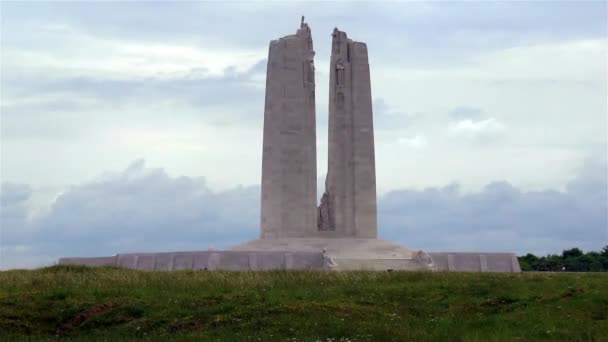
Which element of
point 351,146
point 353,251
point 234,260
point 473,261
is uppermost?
point 351,146

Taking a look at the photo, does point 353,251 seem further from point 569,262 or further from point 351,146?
point 569,262

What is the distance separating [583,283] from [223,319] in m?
9.67

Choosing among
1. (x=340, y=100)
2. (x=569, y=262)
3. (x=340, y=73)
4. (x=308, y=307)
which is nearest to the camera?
(x=308, y=307)

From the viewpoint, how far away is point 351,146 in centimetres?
4022

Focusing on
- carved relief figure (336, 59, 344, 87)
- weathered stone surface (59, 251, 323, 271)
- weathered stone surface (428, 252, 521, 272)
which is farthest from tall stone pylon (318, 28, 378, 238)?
weathered stone surface (59, 251, 323, 271)

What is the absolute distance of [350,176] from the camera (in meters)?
40.3

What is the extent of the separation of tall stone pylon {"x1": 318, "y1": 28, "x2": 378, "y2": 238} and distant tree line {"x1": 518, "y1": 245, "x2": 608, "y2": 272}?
9.73 metres

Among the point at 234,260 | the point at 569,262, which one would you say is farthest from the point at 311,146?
the point at 569,262

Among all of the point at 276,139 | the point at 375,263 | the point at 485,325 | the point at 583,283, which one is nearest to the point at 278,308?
the point at 485,325

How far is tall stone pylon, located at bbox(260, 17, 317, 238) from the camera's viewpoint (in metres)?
38.8

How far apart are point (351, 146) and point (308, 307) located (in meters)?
19.3

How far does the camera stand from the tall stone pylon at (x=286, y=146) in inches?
1529

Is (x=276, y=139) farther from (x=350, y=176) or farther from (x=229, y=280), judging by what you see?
(x=229, y=280)

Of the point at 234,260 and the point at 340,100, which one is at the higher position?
the point at 340,100
